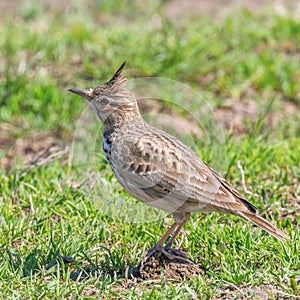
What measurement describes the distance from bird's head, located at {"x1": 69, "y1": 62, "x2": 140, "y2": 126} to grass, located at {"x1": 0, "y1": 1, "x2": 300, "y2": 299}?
0.88 metres

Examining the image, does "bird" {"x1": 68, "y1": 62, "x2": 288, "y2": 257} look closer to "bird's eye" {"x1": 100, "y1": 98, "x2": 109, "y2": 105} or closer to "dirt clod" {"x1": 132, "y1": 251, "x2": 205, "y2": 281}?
"dirt clod" {"x1": 132, "y1": 251, "x2": 205, "y2": 281}

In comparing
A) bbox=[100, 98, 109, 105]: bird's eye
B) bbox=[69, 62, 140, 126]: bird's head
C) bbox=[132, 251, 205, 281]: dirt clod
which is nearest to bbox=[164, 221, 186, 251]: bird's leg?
bbox=[132, 251, 205, 281]: dirt clod

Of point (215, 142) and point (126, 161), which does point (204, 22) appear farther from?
point (126, 161)

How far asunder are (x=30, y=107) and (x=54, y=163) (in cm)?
137

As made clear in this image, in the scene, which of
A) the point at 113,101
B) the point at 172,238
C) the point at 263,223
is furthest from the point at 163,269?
the point at 113,101

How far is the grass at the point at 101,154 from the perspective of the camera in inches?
197

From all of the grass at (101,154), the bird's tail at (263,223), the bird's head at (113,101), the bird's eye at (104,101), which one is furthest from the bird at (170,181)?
the grass at (101,154)

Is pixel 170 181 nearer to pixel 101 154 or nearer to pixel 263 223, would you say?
pixel 263 223

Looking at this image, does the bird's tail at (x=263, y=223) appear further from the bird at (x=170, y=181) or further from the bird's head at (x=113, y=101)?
the bird's head at (x=113, y=101)

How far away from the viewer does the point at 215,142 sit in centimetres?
703

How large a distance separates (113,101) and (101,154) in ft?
5.68

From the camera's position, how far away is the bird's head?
17.8ft

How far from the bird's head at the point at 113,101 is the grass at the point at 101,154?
880 mm

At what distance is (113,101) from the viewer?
5.47 meters
